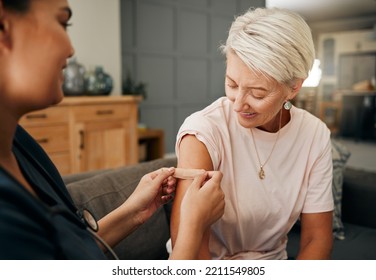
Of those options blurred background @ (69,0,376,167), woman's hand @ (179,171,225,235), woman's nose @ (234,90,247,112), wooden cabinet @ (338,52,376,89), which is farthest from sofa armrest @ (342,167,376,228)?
wooden cabinet @ (338,52,376,89)

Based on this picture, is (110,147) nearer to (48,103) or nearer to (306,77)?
(306,77)

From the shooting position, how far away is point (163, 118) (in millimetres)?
3986

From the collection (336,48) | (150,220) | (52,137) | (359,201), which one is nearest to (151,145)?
(52,137)

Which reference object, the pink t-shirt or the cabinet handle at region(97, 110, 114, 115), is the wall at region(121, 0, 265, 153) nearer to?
the cabinet handle at region(97, 110, 114, 115)

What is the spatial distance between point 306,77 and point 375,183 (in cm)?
94

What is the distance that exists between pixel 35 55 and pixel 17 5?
48mm

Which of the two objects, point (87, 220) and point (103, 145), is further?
point (103, 145)

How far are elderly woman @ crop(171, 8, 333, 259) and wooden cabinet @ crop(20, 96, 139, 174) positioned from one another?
5.79ft

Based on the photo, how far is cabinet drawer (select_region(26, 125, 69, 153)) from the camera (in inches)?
95.0

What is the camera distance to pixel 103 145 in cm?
289

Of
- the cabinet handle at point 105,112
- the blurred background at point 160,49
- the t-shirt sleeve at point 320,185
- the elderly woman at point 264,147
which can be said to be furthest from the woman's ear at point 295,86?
the cabinet handle at point 105,112

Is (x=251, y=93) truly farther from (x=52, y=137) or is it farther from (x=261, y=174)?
(x=52, y=137)

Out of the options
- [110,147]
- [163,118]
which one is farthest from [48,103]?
[163,118]

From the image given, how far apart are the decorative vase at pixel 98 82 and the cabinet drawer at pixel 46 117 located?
0.35m
